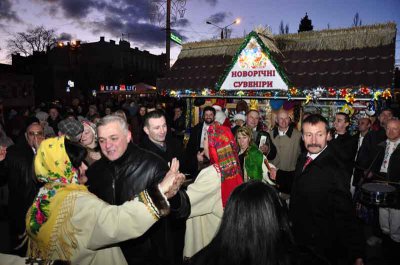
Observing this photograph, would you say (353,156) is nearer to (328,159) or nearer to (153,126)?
(328,159)

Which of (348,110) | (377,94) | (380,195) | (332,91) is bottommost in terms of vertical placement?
(380,195)

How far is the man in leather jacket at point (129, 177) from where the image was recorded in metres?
2.77

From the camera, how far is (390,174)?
5164 mm

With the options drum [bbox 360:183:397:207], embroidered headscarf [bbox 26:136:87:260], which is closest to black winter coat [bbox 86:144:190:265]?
embroidered headscarf [bbox 26:136:87:260]

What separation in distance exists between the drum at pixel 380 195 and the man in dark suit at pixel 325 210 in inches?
85.1

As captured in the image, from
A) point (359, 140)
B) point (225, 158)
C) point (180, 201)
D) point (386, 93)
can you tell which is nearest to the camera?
point (180, 201)

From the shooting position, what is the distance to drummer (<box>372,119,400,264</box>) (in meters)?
5.08

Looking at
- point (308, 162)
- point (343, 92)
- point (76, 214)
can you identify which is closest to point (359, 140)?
point (343, 92)

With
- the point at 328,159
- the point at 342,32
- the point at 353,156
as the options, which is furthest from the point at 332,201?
the point at 342,32

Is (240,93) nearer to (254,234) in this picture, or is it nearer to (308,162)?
(308,162)

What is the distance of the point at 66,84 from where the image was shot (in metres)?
41.6

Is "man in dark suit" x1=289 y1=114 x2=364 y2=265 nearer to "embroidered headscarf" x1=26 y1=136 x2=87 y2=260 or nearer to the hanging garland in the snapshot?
"embroidered headscarf" x1=26 y1=136 x2=87 y2=260

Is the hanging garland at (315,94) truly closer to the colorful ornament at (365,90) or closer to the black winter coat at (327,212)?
the colorful ornament at (365,90)

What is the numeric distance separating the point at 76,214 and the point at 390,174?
536 centimetres
